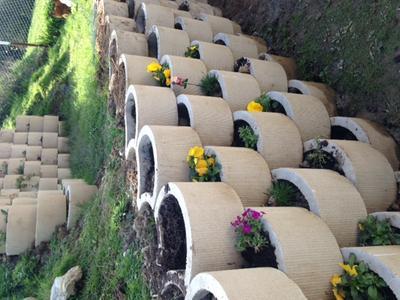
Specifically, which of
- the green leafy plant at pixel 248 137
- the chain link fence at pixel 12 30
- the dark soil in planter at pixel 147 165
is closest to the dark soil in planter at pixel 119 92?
the dark soil in planter at pixel 147 165

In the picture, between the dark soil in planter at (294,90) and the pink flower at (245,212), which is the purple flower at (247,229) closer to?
the pink flower at (245,212)

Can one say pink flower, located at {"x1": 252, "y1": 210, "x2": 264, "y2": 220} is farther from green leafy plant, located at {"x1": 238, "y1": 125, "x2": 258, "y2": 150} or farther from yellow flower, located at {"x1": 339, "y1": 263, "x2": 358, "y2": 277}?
green leafy plant, located at {"x1": 238, "y1": 125, "x2": 258, "y2": 150}

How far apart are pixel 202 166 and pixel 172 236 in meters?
0.35

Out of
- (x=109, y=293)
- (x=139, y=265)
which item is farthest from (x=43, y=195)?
(x=139, y=265)

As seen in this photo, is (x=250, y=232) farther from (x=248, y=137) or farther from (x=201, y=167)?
(x=248, y=137)

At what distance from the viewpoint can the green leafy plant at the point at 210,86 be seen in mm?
2578

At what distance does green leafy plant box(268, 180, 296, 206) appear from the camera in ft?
6.27

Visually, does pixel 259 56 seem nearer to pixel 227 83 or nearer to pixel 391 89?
pixel 227 83

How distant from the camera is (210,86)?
8.48 ft

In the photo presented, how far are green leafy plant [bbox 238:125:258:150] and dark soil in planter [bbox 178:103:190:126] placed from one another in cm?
34

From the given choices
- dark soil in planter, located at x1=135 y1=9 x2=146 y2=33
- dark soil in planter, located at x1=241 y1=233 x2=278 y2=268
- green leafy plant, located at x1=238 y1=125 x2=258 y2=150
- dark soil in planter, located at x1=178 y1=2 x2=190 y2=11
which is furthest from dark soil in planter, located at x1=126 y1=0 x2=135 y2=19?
dark soil in planter, located at x1=241 y1=233 x2=278 y2=268

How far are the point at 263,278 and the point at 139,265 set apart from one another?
95 centimetres

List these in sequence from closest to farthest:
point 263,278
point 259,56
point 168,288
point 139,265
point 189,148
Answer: point 263,278, point 168,288, point 189,148, point 139,265, point 259,56

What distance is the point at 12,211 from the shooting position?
13.2 ft
